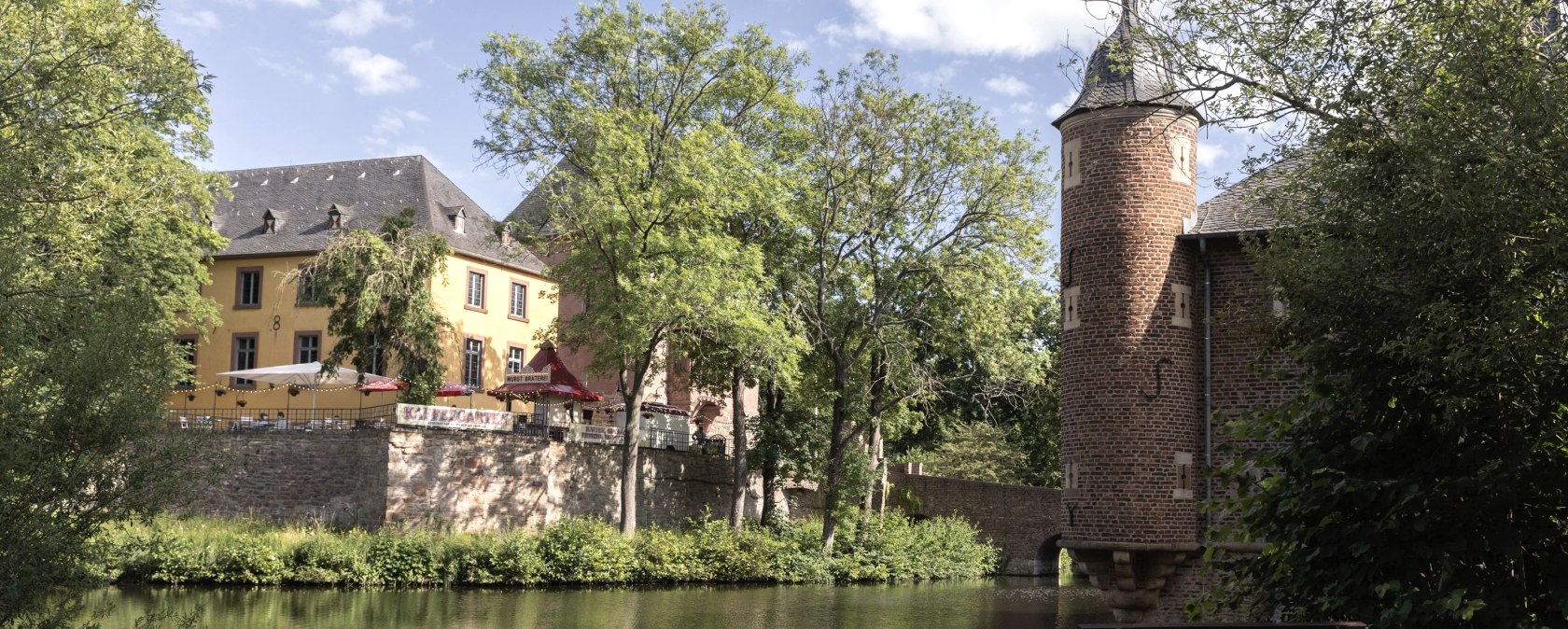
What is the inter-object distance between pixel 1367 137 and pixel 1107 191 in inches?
350

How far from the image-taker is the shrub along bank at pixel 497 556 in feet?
86.8

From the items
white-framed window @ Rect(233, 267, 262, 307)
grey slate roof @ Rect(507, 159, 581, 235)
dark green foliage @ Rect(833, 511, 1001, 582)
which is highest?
grey slate roof @ Rect(507, 159, 581, 235)

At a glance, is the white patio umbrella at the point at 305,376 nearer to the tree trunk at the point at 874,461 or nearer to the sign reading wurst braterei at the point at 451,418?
the sign reading wurst braterei at the point at 451,418

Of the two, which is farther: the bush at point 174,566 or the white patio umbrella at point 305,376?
the white patio umbrella at point 305,376

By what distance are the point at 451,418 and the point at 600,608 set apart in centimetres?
882

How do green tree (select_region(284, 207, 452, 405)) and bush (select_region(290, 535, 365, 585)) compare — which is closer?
bush (select_region(290, 535, 365, 585))

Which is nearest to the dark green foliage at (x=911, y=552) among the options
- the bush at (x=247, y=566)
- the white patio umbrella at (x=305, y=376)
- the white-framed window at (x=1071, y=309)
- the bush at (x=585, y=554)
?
the bush at (x=585, y=554)

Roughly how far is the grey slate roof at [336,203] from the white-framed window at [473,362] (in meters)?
2.63

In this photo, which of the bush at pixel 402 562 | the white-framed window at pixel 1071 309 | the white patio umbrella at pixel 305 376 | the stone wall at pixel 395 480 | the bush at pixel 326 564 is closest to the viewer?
the white-framed window at pixel 1071 309

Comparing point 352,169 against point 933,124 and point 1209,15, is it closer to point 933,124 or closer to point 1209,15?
point 933,124

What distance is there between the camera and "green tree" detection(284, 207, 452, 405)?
104ft

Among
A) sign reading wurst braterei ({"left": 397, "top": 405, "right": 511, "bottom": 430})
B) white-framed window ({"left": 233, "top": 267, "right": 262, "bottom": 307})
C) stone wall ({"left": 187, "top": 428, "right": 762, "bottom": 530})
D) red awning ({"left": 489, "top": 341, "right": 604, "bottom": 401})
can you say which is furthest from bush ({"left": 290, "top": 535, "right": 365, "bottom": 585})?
white-framed window ({"left": 233, "top": 267, "right": 262, "bottom": 307})

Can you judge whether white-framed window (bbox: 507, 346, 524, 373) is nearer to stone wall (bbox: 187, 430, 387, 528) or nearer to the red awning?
the red awning

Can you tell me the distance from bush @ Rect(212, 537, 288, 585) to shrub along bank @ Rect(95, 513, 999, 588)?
0.7 inches
